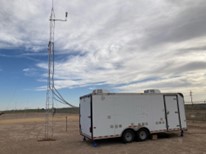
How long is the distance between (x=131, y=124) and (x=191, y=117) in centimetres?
1590

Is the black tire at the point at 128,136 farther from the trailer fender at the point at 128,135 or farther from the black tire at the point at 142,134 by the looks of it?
the black tire at the point at 142,134

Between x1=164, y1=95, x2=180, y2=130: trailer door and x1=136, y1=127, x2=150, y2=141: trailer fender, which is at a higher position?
x1=164, y1=95, x2=180, y2=130: trailer door

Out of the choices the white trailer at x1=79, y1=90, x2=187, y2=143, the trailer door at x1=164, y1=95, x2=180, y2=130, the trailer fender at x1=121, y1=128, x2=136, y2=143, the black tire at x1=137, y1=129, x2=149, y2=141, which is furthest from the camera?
the trailer door at x1=164, y1=95, x2=180, y2=130

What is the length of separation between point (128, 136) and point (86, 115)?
2.75 metres

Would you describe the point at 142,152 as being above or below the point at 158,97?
below

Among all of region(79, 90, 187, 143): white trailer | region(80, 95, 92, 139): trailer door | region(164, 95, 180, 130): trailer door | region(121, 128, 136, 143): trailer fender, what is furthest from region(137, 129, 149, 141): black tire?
region(80, 95, 92, 139): trailer door

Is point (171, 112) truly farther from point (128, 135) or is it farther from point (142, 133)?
point (128, 135)

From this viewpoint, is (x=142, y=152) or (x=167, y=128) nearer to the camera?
(x=142, y=152)

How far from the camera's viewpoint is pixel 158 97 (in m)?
14.1

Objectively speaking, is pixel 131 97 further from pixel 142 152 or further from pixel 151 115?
pixel 142 152

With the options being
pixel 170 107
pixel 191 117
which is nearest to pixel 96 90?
pixel 170 107

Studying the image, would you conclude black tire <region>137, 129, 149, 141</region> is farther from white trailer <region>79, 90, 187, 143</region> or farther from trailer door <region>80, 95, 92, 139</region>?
trailer door <region>80, 95, 92, 139</region>

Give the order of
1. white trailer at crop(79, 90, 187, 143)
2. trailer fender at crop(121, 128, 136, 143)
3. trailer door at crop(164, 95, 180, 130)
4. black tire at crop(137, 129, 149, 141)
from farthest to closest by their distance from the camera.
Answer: trailer door at crop(164, 95, 180, 130) → black tire at crop(137, 129, 149, 141) → trailer fender at crop(121, 128, 136, 143) → white trailer at crop(79, 90, 187, 143)

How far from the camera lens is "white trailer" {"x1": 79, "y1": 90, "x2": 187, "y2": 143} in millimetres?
12336
